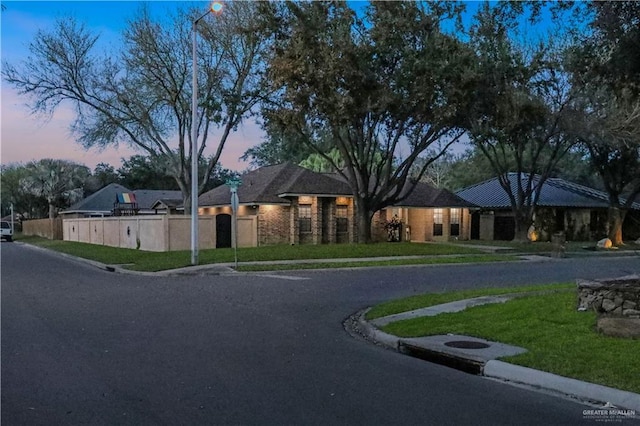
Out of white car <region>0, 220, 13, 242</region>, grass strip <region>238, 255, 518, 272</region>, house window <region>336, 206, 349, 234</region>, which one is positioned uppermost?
house window <region>336, 206, 349, 234</region>

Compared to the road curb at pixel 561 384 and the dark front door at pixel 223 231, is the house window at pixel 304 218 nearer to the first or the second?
the dark front door at pixel 223 231

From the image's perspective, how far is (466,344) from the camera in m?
8.59

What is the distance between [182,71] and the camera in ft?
103

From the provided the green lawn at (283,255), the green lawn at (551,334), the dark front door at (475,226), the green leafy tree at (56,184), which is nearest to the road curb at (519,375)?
the green lawn at (551,334)

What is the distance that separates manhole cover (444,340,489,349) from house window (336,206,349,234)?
1019 inches

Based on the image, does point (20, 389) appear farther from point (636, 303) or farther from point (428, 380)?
point (636, 303)

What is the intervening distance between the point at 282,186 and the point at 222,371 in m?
27.2

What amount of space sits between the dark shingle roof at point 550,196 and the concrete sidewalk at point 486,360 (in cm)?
3222

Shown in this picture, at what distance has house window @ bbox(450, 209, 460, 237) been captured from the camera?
3969cm

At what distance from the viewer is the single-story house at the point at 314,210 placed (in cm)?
3288

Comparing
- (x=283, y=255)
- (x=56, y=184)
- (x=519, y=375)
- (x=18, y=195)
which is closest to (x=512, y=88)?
(x=283, y=255)

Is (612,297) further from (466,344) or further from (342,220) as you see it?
(342,220)

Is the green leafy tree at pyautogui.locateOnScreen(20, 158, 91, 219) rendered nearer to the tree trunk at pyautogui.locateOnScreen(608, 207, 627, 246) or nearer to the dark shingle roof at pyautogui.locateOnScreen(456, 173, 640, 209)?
the dark shingle roof at pyautogui.locateOnScreen(456, 173, 640, 209)

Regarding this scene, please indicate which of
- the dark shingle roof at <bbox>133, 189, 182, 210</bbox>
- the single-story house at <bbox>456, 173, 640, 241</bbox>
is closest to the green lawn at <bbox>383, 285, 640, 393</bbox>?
the single-story house at <bbox>456, 173, 640, 241</bbox>
